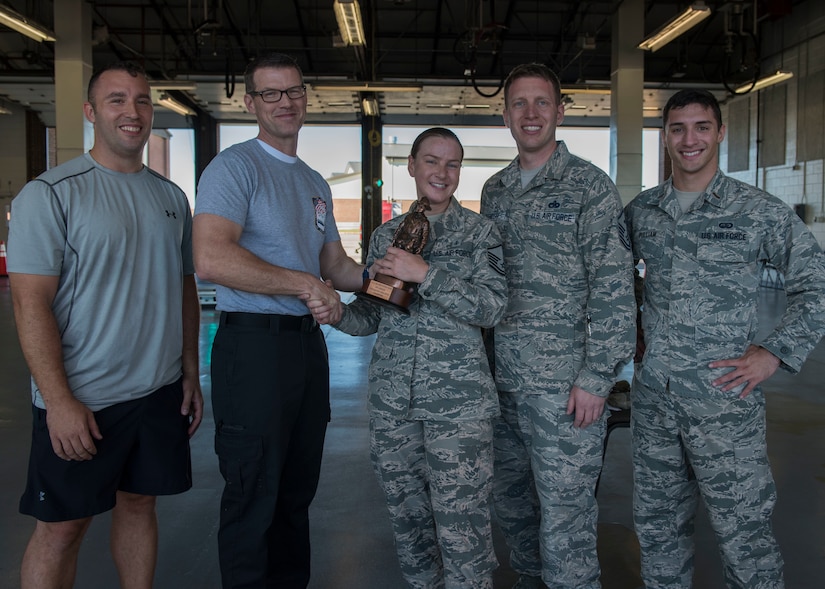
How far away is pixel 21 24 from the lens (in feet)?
28.7

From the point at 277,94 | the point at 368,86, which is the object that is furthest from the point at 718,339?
the point at 368,86

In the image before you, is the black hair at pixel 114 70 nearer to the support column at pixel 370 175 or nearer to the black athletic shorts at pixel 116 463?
the black athletic shorts at pixel 116 463

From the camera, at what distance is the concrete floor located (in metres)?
2.61

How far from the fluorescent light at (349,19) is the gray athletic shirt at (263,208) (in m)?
6.51

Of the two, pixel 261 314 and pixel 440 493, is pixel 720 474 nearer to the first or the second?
pixel 440 493

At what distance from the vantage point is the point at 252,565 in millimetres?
1996

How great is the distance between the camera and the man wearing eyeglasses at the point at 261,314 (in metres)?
1.94

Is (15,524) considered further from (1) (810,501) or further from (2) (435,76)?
(2) (435,76)

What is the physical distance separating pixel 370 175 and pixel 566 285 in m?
16.3

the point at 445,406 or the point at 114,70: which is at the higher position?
the point at 114,70

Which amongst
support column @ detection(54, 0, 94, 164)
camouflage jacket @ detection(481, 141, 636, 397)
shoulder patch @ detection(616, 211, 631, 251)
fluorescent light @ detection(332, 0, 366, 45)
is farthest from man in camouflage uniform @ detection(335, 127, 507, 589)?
support column @ detection(54, 0, 94, 164)

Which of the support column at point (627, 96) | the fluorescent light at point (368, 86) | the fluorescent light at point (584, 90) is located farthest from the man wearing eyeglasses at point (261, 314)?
the fluorescent light at point (584, 90)

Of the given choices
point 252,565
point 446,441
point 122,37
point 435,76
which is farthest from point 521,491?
point 122,37

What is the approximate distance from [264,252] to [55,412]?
0.73 m
